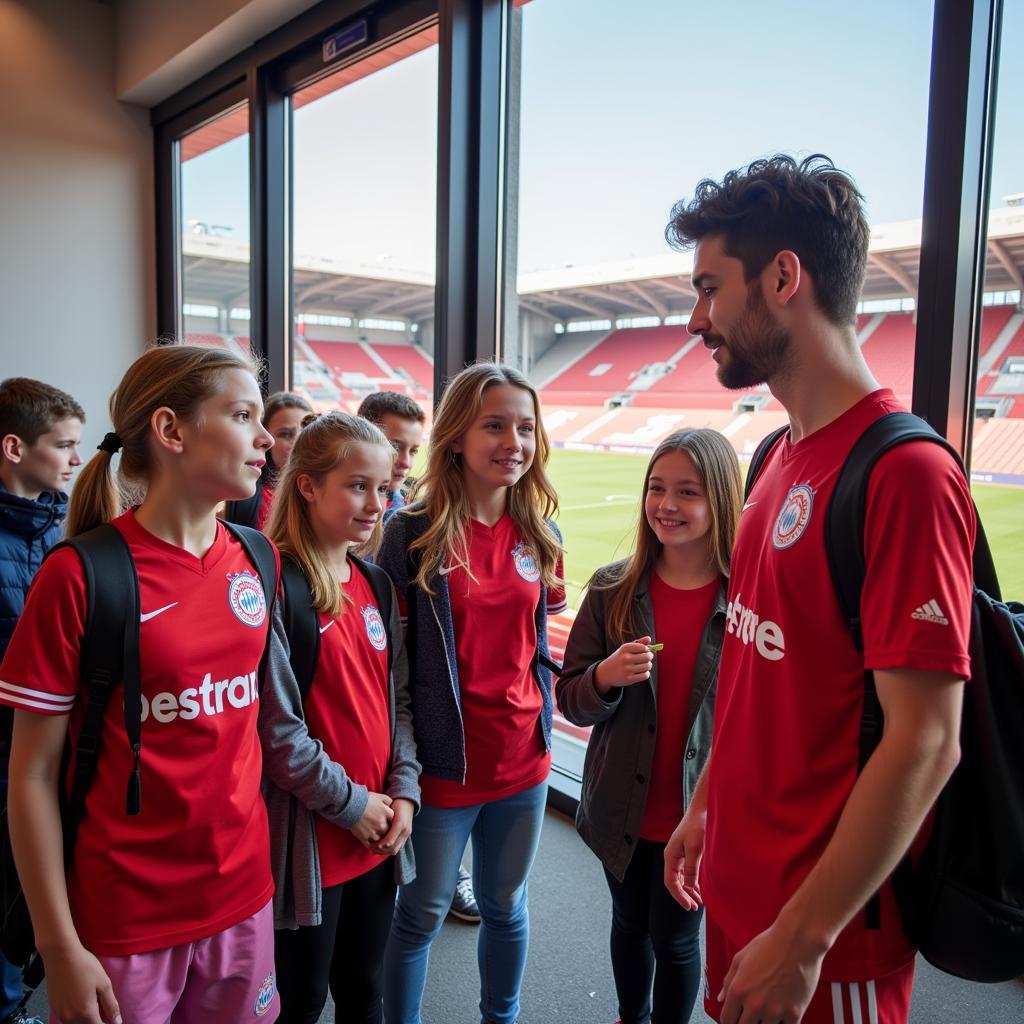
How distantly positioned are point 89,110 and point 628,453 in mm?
4162

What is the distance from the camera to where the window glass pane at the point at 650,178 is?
1.89 m

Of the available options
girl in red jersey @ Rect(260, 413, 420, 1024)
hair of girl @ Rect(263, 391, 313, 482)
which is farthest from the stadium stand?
girl in red jersey @ Rect(260, 413, 420, 1024)

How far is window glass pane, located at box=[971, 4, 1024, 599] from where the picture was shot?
5.75 feet

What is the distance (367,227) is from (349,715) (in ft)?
9.34

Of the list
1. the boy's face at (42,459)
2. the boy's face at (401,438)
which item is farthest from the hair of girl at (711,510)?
the boy's face at (42,459)

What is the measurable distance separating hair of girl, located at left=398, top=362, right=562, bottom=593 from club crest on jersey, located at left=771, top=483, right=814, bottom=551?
0.82 m

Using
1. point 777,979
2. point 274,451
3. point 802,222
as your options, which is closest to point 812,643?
point 777,979

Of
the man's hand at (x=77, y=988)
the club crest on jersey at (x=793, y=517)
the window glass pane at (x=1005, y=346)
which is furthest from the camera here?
the window glass pane at (x=1005, y=346)

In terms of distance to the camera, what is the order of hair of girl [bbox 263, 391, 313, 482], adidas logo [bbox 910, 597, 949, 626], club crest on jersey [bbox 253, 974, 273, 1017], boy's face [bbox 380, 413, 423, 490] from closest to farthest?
1. adidas logo [bbox 910, 597, 949, 626]
2. club crest on jersey [bbox 253, 974, 273, 1017]
3. boy's face [bbox 380, 413, 423, 490]
4. hair of girl [bbox 263, 391, 313, 482]

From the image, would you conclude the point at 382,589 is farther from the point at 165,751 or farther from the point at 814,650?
the point at 814,650

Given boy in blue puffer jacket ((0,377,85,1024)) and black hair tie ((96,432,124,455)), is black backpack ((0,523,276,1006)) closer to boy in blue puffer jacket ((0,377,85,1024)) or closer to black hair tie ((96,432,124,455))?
black hair tie ((96,432,124,455))

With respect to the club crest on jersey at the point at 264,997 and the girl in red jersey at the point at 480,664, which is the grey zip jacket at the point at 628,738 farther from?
the club crest on jersey at the point at 264,997

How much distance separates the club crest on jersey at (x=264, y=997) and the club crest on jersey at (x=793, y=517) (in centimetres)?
113

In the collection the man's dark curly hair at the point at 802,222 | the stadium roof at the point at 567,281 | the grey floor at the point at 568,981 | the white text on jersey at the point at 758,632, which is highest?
the stadium roof at the point at 567,281
